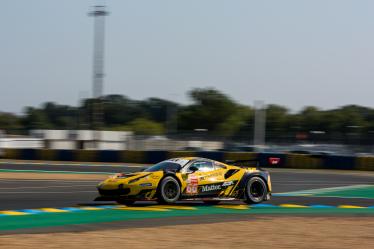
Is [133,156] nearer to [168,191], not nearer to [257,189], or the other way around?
[257,189]

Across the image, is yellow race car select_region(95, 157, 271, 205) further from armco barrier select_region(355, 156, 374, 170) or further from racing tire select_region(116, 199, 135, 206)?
armco barrier select_region(355, 156, 374, 170)

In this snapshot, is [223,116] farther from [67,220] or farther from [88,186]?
[67,220]

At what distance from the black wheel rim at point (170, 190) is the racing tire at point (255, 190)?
1.80m

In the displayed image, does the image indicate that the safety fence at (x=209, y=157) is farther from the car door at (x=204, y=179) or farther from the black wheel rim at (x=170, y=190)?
the black wheel rim at (x=170, y=190)

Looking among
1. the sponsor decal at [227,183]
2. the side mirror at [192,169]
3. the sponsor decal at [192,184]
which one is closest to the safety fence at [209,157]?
the sponsor decal at [227,183]

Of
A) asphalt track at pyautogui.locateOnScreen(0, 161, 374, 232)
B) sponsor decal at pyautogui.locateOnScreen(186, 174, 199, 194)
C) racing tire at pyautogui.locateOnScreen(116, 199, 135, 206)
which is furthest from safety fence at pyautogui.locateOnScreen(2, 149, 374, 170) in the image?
racing tire at pyautogui.locateOnScreen(116, 199, 135, 206)

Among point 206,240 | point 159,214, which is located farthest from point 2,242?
point 159,214

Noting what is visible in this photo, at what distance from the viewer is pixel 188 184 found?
1284cm

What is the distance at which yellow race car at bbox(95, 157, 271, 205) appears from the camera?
12.3 m

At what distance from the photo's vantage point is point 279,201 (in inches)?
582

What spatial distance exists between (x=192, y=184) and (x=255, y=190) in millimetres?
1700

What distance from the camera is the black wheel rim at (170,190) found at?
41.3ft

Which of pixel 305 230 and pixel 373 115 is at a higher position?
pixel 373 115

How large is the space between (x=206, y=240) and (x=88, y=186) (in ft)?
38.6
